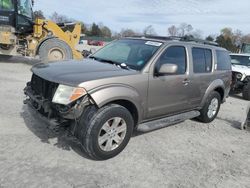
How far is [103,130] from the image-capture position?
13.5 feet

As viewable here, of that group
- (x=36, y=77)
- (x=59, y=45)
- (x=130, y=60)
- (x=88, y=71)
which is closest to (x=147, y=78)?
(x=130, y=60)

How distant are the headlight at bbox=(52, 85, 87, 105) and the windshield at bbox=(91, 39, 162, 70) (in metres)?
1.25

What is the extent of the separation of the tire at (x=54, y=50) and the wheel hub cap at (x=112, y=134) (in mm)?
8422

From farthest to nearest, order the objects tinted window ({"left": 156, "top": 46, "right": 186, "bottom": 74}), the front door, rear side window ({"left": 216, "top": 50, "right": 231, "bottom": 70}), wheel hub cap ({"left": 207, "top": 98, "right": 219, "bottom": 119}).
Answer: rear side window ({"left": 216, "top": 50, "right": 231, "bottom": 70}), wheel hub cap ({"left": 207, "top": 98, "right": 219, "bottom": 119}), tinted window ({"left": 156, "top": 46, "right": 186, "bottom": 74}), the front door

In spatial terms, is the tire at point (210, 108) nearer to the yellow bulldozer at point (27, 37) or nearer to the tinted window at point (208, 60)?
the tinted window at point (208, 60)

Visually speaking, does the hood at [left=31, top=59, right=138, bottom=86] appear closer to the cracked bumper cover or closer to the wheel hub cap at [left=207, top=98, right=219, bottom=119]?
the cracked bumper cover

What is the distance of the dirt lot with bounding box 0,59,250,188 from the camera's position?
3.66 m

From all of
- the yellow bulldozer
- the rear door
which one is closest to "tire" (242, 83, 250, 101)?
the rear door

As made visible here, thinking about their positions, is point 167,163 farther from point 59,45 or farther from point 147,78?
point 59,45

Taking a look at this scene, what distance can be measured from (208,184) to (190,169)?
0.42 metres

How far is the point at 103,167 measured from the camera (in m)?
4.02

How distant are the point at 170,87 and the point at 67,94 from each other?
6.63 ft

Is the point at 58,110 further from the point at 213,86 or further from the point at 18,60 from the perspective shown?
the point at 18,60

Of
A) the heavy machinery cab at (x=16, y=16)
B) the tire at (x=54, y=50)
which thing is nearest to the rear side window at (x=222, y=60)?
the tire at (x=54, y=50)
